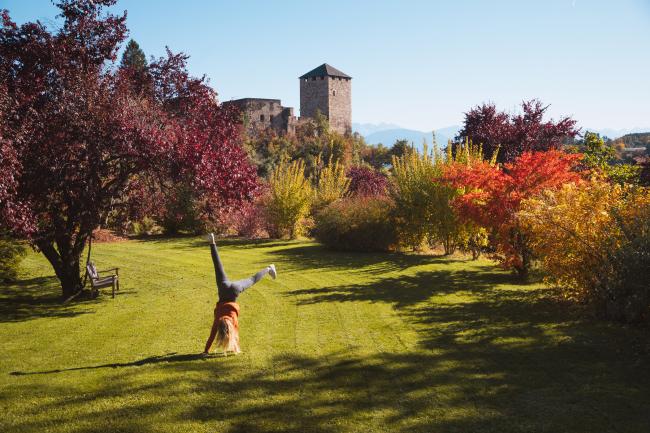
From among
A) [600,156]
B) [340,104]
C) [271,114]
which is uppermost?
[340,104]

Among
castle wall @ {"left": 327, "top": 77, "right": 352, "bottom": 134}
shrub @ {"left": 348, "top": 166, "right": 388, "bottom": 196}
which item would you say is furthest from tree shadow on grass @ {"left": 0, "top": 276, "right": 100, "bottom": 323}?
castle wall @ {"left": 327, "top": 77, "right": 352, "bottom": 134}

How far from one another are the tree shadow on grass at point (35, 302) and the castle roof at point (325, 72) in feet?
177

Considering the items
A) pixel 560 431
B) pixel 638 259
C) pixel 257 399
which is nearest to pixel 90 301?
pixel 257 399

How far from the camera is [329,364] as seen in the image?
5.90 meters

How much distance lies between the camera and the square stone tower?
61344 millimetres

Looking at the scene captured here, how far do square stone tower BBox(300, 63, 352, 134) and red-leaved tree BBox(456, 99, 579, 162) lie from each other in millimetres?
42431

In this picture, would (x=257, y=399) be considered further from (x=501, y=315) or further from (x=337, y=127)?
(x=337, y=127)

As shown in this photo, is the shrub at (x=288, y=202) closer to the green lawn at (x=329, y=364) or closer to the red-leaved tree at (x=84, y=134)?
the green lawn at (x=329, y=364)

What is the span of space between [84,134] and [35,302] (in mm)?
3898

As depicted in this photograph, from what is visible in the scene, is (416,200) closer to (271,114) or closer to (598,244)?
(598,244)

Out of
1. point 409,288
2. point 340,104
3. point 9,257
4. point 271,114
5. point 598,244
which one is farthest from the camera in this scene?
point 340,104

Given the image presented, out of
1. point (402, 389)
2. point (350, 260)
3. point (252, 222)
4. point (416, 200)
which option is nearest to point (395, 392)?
point (402, 389)

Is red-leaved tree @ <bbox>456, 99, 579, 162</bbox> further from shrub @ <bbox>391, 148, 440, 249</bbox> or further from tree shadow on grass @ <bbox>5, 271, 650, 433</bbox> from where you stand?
tree shadow on grass @ <bbox>5, 271, 650, 433</bbox>

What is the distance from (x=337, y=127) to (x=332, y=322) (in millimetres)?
56217
